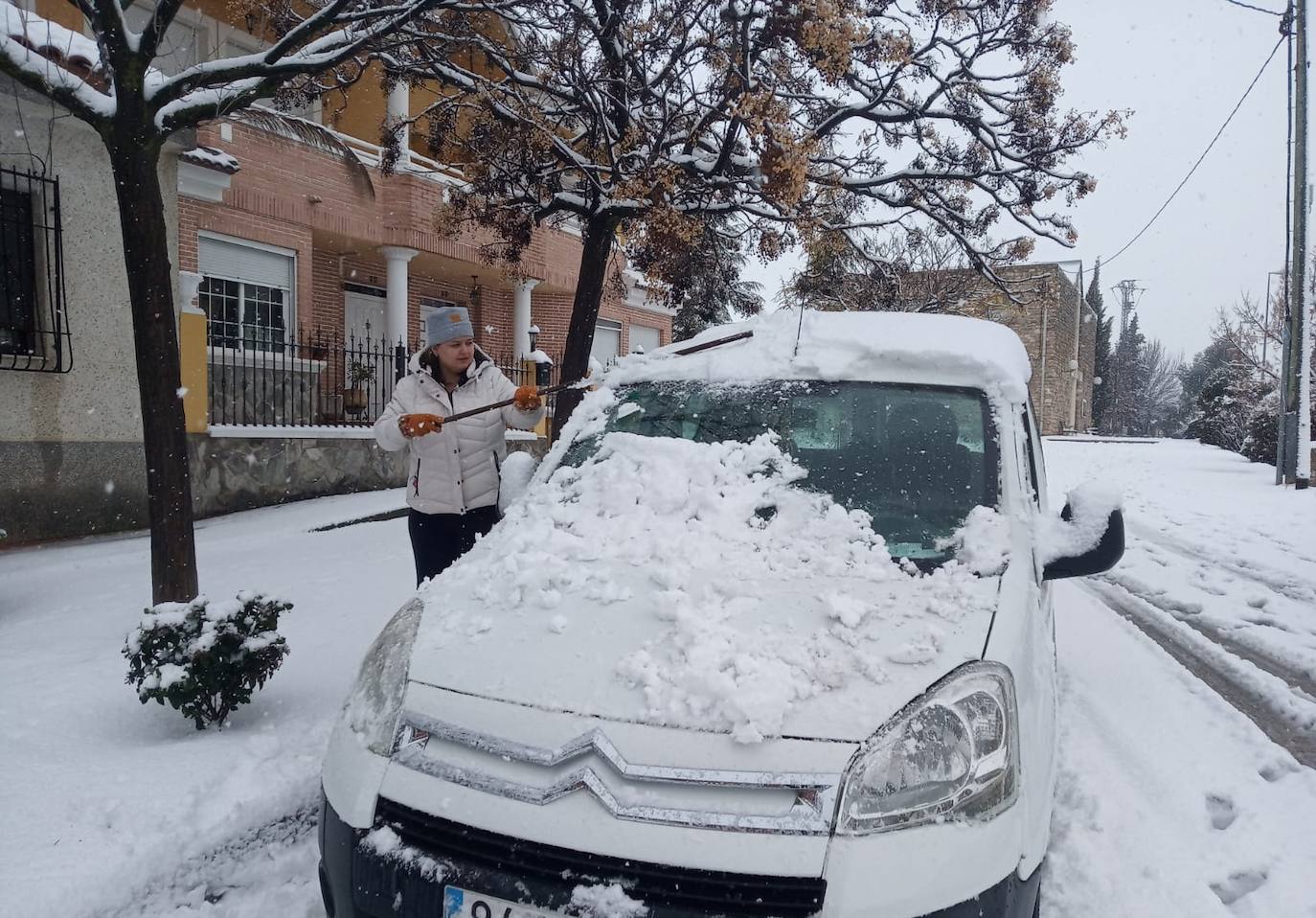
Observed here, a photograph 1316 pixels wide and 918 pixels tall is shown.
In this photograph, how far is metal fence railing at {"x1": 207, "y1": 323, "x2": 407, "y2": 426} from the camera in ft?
33.2

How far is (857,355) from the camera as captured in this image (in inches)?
115

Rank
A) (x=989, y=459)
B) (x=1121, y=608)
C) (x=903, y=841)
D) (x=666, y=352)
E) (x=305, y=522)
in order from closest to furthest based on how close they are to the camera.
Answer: (x=903, y=841) → (x=989, y=459) → (x=666, y=352) → (x=1121, y=608) → (x=305, y=522)

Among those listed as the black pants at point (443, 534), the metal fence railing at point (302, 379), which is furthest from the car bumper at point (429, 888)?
the metal fence railing at point (302, 379)

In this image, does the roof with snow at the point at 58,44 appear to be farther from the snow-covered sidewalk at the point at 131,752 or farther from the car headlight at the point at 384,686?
the car headlight at the point at 384,686

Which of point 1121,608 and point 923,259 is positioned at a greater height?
point 923,259

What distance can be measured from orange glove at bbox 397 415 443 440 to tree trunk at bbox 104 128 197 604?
1700mm

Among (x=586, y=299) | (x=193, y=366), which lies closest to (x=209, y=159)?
(x=193, y=366)

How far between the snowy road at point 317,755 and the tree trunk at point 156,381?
581 millimetres

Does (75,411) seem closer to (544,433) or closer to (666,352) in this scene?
(666,352)

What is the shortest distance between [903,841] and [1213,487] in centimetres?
1576

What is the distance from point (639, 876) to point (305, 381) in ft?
39.1

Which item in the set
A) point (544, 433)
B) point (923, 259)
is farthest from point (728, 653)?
point (923, 259)

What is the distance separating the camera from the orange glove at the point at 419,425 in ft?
11.9

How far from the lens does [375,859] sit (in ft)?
5.86
